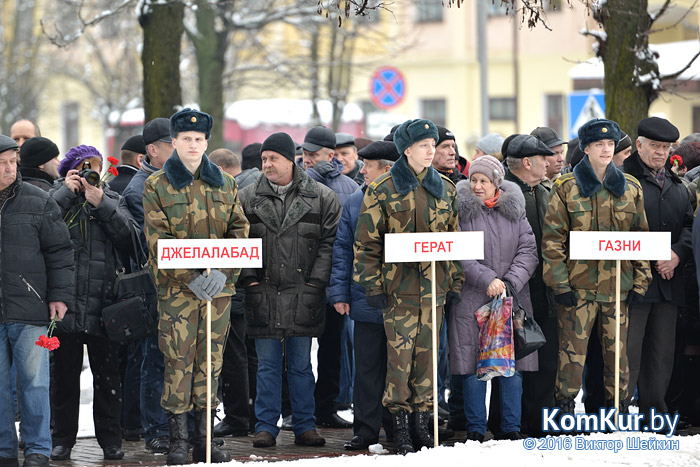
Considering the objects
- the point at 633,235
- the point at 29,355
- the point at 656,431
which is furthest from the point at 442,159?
the point at 29,355

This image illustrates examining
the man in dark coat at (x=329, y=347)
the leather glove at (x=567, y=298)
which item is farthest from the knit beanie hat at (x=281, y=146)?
the leather glove at (x=567, y=298)

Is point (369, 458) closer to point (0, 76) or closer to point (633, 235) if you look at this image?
point (633, 235)

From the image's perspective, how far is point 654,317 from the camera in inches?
344

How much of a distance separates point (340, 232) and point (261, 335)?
99 cm

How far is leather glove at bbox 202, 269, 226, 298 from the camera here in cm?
762

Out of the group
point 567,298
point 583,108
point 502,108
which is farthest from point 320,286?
point 502,108

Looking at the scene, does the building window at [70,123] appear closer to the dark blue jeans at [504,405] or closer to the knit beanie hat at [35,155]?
the knit beanie hat at [35,155]

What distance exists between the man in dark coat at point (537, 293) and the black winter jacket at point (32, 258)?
11.5 feet

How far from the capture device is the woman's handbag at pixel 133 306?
809cm

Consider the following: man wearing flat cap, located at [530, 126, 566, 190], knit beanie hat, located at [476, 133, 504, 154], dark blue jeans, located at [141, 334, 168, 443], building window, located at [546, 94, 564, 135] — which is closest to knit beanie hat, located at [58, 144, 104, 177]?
dark blue jeans, located at [141, 334, 168, 443]

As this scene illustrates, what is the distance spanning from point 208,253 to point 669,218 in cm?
360

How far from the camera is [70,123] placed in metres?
50.0

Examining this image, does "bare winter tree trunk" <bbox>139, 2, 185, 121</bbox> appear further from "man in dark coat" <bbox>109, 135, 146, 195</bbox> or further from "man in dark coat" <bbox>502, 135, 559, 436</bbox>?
"man in dark coat" <bbox>502, 135, 559, 436</bbox>

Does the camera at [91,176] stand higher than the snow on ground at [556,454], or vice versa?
the camera at [91,176]
